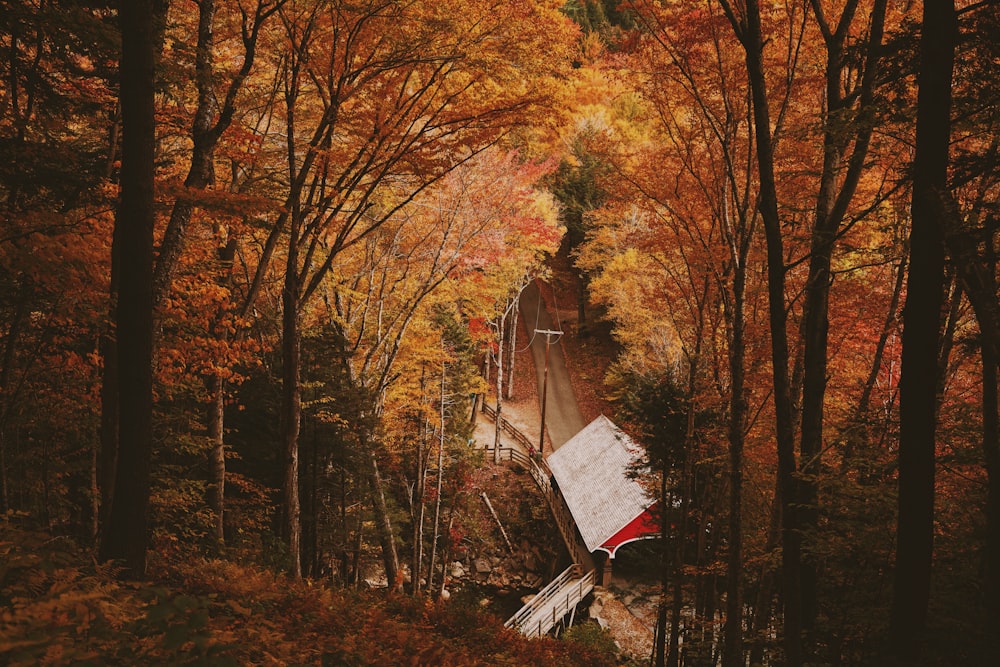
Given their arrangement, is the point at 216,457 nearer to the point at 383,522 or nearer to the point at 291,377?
the point at 291,377

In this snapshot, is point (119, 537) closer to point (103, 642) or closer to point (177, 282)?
point (103, 642)

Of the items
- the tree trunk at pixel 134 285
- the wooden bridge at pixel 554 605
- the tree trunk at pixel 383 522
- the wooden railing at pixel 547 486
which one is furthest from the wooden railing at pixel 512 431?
the tree trunk at pixel 134 285

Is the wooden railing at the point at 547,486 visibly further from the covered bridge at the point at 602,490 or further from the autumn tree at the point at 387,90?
the autumn tree at the point at 387,90

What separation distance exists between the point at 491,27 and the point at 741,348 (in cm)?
611

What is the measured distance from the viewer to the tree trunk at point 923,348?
478cm

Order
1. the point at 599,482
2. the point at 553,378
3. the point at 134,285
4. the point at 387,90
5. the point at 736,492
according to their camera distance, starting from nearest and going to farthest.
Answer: the point at 134,285, the point at 736,492, the point at 387,90, the point at 599,482, the point at 553,378

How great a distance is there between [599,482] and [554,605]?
17.2ft

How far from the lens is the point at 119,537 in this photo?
5977mm

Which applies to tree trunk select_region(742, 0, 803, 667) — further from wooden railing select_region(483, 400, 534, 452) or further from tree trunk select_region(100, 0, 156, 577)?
wooden railing select_region(483, 400, 534, 452)

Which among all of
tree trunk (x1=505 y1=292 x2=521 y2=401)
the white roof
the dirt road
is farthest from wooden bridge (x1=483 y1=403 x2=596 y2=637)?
tree trunk (x1=505 y1=292 x2=521 y2=401)

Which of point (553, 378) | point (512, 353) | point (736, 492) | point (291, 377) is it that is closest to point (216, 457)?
point (291, 377)

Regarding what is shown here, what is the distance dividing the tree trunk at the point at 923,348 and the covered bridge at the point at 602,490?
12.7 metres

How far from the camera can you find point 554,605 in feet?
68.1

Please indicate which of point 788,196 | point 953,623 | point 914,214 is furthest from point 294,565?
point 788,196
